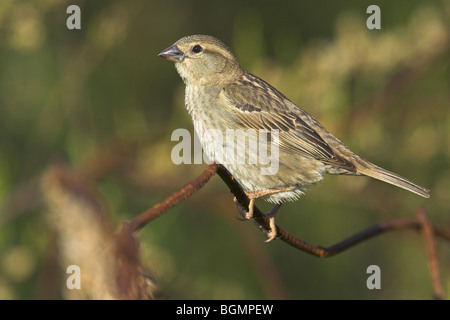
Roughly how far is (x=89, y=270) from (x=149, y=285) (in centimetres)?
13

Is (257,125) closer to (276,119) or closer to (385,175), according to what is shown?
(276,119)

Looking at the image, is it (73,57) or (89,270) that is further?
(73,57)

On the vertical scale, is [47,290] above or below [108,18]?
below

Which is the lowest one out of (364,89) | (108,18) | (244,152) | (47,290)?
(47,290)

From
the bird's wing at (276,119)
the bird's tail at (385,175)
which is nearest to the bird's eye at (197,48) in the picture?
the bird's wing at (276,119)

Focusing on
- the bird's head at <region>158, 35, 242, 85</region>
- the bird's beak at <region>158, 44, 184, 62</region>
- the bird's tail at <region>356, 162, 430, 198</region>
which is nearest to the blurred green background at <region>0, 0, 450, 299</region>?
the bird's head at <region>158, 35, 242, 85</region>

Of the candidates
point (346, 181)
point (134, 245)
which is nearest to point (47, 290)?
point (346, 181)

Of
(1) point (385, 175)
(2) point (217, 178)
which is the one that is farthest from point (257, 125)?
(2) point (217, 178)

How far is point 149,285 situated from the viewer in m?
1.36

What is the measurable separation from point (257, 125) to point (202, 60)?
1.77ft

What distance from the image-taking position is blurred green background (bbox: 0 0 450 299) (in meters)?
4.11

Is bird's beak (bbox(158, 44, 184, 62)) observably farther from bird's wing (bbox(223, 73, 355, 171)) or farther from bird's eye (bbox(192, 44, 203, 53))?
bird's wing (bbox(223, 73, 355, 171))

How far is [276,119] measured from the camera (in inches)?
152

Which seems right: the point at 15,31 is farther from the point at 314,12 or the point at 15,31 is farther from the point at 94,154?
the point at 314,12
